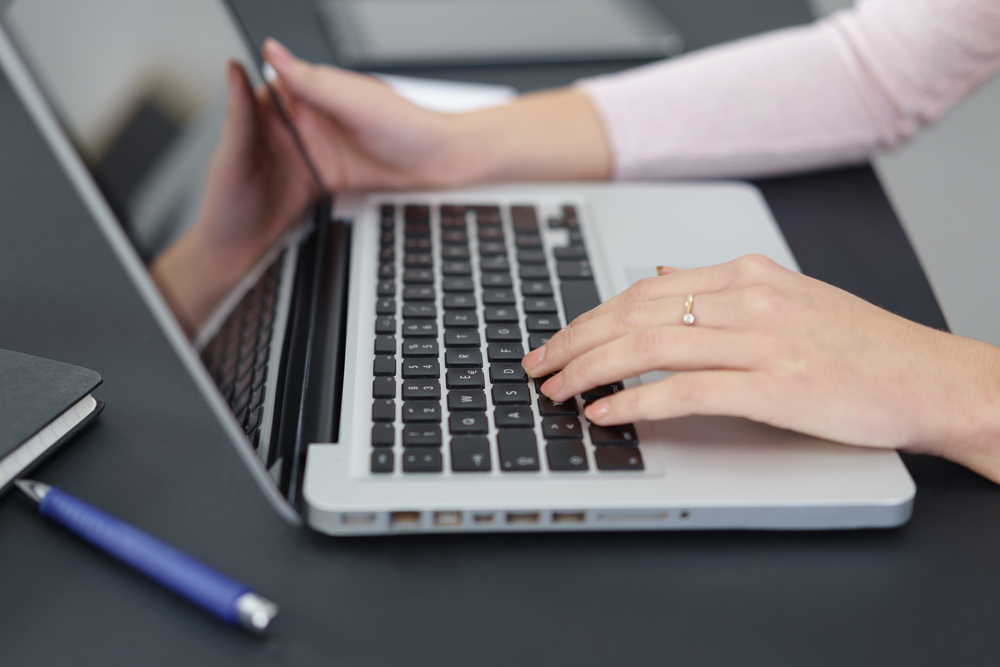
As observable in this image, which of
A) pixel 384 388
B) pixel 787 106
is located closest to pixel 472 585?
pixel 384 388

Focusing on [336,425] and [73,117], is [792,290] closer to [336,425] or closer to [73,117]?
[336,425]

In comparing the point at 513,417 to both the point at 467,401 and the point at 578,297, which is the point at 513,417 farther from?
the point at 578,297

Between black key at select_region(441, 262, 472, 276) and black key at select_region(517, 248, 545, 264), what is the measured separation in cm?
4

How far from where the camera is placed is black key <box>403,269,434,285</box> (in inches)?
23.6

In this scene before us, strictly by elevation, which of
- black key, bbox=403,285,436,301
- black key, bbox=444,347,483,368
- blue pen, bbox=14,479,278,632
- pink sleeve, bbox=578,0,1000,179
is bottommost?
pink sleeve, bbox=578,0,1000,179

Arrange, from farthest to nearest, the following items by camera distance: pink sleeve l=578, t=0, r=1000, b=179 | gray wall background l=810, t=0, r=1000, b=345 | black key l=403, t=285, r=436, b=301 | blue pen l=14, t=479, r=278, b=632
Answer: gray wall background l=810, t=0, r=1000, b=345 → pink sleeve l=578, t=0, r=1000, b=179 → black key l=403, t=285, r=436, b=301 → blue pen l=14, t=479, r=278, b=632

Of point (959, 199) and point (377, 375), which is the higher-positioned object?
point (377, 375)

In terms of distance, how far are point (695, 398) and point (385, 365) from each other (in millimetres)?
197

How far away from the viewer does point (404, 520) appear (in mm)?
414

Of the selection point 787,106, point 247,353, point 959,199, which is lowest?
point 959,199

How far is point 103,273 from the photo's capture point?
64 cm

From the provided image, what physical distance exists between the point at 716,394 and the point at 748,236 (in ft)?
0.93

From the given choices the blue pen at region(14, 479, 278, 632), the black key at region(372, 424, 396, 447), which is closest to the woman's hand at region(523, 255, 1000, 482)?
the black key at region(372, 424, 396, 447)

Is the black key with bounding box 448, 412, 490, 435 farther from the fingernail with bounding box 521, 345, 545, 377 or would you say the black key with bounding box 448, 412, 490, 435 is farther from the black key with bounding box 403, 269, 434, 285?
the black key with bounding box 403, 269, 434, 285
